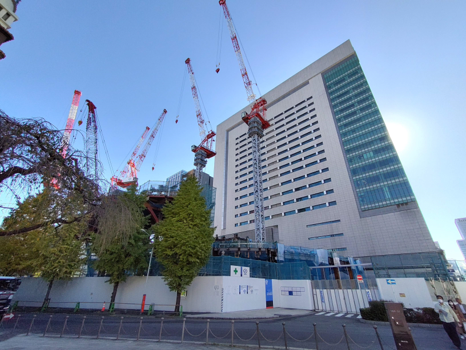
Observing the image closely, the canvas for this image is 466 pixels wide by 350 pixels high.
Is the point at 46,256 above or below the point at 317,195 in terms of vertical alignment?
below

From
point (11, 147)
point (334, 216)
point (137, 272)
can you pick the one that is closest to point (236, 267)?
point (137, 272)

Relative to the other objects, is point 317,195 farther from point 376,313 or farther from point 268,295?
point 376,313

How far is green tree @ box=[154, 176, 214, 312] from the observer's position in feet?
61.9

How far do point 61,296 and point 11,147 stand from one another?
29.5 metres

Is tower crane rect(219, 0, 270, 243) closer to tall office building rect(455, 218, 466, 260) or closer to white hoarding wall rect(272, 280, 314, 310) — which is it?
white hoarding wall rect(272, 280, 314, 310)

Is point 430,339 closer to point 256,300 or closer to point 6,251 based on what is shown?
point 256,300

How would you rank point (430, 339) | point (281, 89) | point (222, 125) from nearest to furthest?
1. point (430, 339)
2. point (281, 89)
3. point (222, 125)

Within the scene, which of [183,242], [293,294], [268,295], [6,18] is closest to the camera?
[6,18]

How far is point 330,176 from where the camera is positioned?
193 feet

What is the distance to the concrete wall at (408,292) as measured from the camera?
15.4 meters

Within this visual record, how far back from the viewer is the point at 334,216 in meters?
55.3

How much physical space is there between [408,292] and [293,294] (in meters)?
11.9

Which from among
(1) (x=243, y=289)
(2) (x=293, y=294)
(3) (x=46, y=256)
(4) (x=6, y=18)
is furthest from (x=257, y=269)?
(4) (x=6, y=18)

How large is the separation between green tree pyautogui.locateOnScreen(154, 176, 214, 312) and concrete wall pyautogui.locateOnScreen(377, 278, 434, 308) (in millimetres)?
14451
